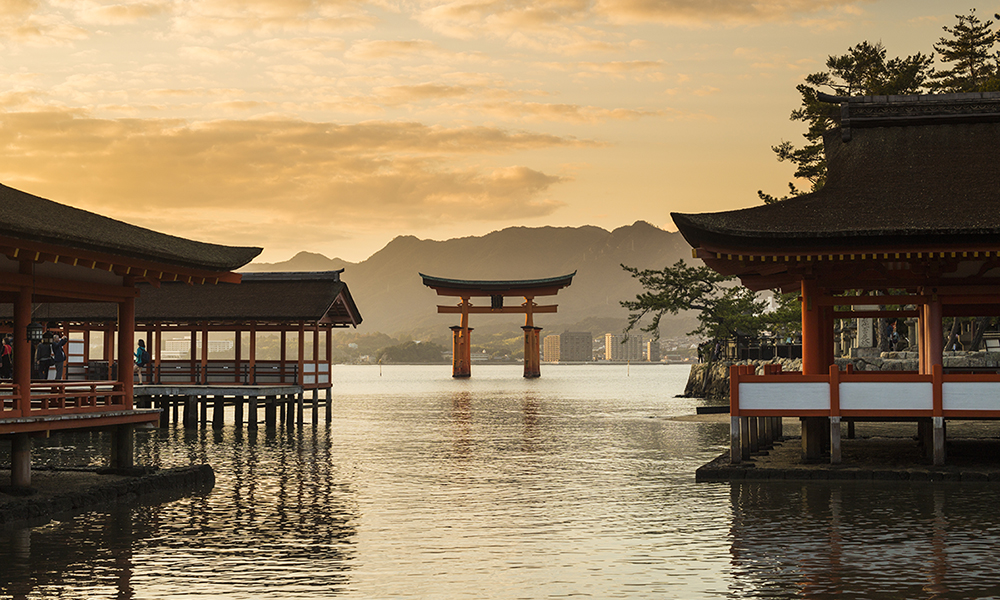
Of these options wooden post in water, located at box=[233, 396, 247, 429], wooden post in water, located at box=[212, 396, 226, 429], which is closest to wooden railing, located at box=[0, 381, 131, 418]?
wooden post in water, located at box=[212, 396, 226, 429]

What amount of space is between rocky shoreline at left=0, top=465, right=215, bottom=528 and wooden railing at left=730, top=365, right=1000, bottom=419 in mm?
10298

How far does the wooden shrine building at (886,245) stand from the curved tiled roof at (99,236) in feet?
28.8

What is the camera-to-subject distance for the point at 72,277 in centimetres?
1748

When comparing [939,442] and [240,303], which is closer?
[939,442]

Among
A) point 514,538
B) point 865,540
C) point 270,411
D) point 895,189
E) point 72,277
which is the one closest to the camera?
point 865,540

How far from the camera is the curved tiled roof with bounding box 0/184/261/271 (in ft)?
48.8

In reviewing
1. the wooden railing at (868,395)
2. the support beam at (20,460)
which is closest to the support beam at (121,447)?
the support beam at (20,460)

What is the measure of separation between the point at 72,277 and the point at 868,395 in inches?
557

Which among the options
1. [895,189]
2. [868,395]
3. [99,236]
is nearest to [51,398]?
[99,236]

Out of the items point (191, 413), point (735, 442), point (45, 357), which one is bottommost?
point (191, 413)

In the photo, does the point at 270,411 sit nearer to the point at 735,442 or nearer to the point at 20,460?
the point at 20,460

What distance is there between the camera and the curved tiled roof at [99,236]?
48.8 feet

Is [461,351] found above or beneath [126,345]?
beneath

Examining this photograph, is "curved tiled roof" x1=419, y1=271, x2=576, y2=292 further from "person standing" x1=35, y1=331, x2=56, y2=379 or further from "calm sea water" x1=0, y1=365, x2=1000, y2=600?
"calm sea water" x1=0, y1=365, x2=1000, y2=600
